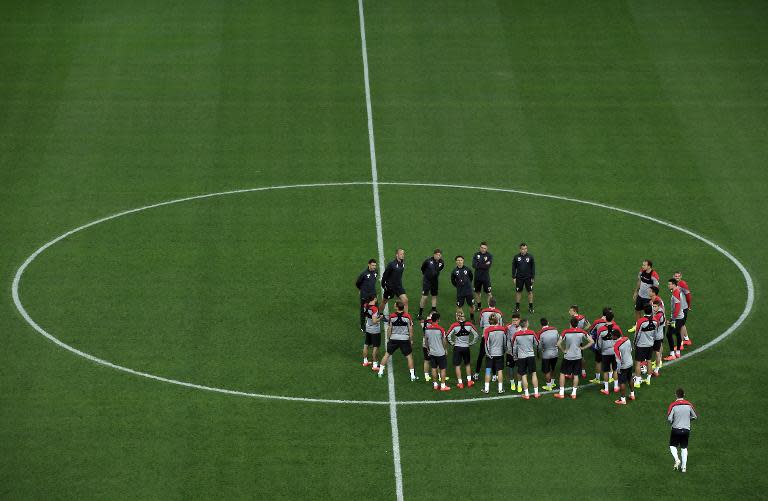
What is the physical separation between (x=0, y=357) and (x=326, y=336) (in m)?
6.51

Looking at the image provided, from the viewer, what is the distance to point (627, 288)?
31766mm

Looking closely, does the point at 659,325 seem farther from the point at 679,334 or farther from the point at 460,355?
the point at 460,355

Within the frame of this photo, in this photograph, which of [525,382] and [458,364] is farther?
[458,364]

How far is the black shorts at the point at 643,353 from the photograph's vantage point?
27766 millimetres

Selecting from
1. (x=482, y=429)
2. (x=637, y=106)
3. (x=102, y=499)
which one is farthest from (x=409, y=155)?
(x=102, y=499)

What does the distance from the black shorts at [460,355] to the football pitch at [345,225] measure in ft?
1.83

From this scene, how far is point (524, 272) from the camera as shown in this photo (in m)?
30.8

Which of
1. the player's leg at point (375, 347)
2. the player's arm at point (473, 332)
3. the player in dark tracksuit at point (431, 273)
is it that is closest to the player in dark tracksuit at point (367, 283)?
the player in dark tracksuit at point (431, 273)

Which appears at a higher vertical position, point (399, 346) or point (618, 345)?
point (618, 345)

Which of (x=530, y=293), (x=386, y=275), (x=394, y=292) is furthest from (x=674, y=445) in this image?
(x=386, y=275)

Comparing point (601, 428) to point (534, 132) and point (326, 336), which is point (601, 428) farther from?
point (534, 132)

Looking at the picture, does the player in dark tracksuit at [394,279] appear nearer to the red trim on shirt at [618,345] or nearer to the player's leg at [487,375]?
the player's leg at [487,375]

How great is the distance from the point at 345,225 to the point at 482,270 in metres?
5.01

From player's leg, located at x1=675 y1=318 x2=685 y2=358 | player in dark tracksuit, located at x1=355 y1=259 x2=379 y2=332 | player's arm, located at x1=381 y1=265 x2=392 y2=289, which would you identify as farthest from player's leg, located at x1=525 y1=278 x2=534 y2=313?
player in dark tracksuit, located at x1=355 y1=259 x2=379 y2=332
